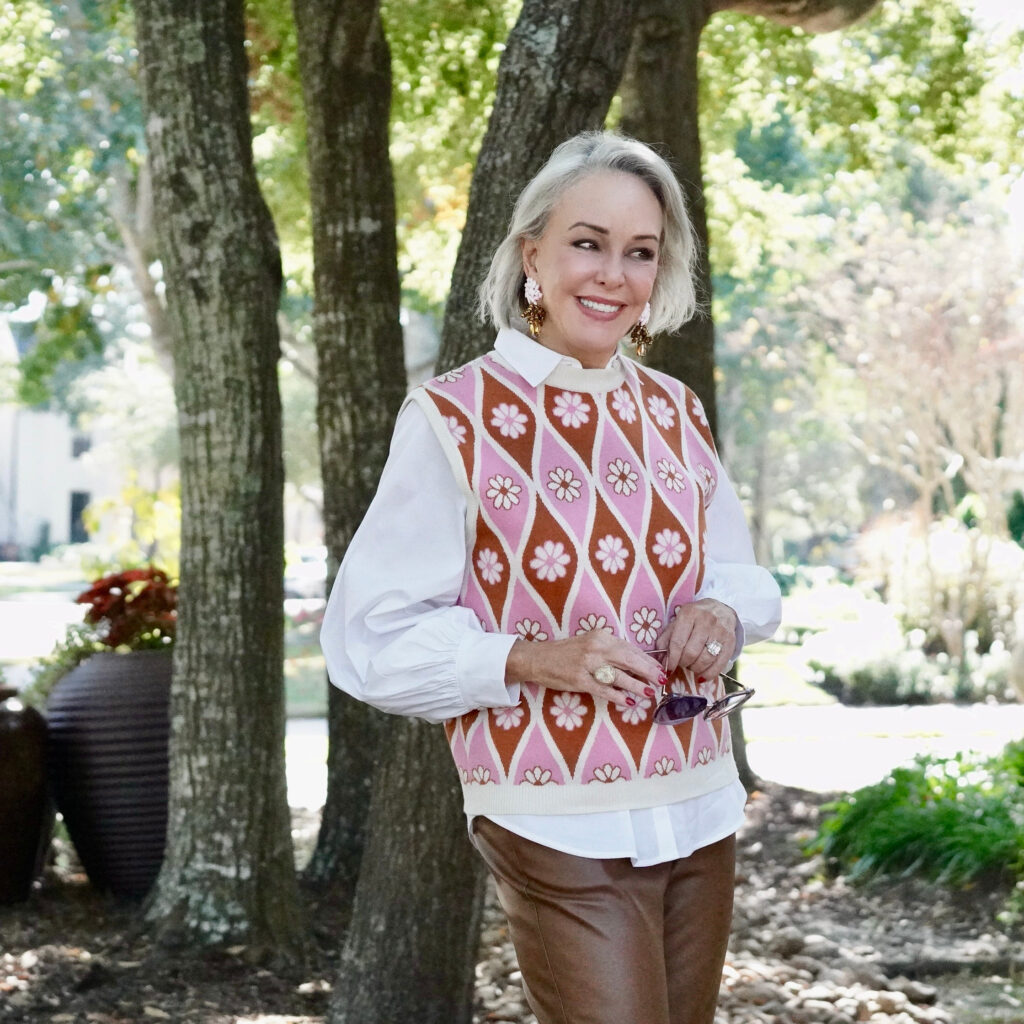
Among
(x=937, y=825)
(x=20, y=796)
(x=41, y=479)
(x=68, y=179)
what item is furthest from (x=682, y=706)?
(x=41, y=479)

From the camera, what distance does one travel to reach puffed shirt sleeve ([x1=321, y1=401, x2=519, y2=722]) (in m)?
2.18

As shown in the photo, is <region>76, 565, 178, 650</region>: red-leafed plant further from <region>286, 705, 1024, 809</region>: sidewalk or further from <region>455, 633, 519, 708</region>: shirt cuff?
<region>455, 633, 519, 708</region>: shirt cuff

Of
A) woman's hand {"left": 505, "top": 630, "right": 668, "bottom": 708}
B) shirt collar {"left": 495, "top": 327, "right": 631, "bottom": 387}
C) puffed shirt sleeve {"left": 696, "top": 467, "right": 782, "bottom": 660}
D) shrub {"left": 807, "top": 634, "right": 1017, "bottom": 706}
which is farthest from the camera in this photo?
shrub {"left": 807, "top": 634, "right": 1017, "bottom": 706}

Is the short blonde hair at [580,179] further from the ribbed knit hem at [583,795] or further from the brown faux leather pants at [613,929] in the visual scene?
the brown faux leather pants at [613,929]

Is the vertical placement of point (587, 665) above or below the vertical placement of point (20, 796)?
above

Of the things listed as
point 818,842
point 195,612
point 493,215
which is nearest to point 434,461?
point 493,215

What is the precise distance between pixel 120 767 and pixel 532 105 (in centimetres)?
368

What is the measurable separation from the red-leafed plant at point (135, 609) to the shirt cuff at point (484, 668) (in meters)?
4.86

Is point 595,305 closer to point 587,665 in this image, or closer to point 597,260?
point 597,260

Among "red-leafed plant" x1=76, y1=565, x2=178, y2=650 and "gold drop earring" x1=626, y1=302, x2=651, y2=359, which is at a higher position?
"gold drop earring" x1=626, y1=302, x2=651, y2=359

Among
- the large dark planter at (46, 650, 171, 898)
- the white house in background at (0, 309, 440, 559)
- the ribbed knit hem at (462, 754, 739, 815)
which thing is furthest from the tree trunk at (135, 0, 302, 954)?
the white house in background at (0, 309, 440, 559)

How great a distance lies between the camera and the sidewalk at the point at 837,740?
32.6 ft

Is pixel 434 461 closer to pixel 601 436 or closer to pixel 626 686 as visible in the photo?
pixel 601 436

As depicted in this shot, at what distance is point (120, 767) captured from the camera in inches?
252
